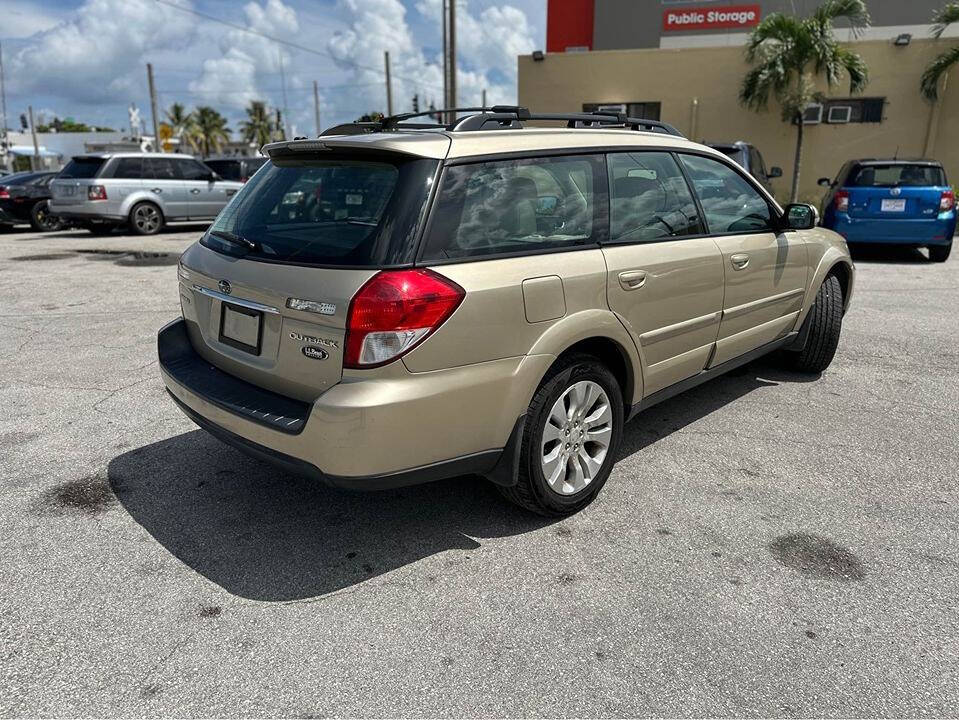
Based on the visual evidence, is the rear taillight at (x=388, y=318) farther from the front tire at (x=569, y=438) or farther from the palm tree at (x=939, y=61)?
the palm tree at (x=939, y=61)

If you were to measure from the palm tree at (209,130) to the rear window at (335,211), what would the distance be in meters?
85.4

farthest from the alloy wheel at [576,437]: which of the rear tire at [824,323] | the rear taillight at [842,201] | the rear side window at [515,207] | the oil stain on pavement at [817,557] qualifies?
the rear taillight at [842,201]

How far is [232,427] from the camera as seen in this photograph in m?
3.00

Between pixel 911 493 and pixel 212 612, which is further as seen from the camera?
pixel 911 493

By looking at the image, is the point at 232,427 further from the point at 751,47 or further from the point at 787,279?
the point at 751,47

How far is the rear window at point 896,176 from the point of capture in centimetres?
1070

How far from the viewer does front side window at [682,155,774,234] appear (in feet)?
13.3

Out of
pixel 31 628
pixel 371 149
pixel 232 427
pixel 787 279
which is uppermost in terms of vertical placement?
pixel 371 149

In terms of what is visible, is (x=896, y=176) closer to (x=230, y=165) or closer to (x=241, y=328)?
(x=241, y=328)

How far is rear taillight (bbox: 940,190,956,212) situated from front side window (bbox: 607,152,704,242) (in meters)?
8.76

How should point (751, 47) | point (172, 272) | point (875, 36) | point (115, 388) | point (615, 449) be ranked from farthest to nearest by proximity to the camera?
point (875, 36) → point (751, 47) → point (172, 272) → point (115, 388) → point (615, 449)

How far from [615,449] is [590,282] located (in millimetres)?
868

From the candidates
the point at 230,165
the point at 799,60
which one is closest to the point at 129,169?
the point at 230,165

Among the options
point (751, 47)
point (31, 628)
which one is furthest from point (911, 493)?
point (751, 47)
